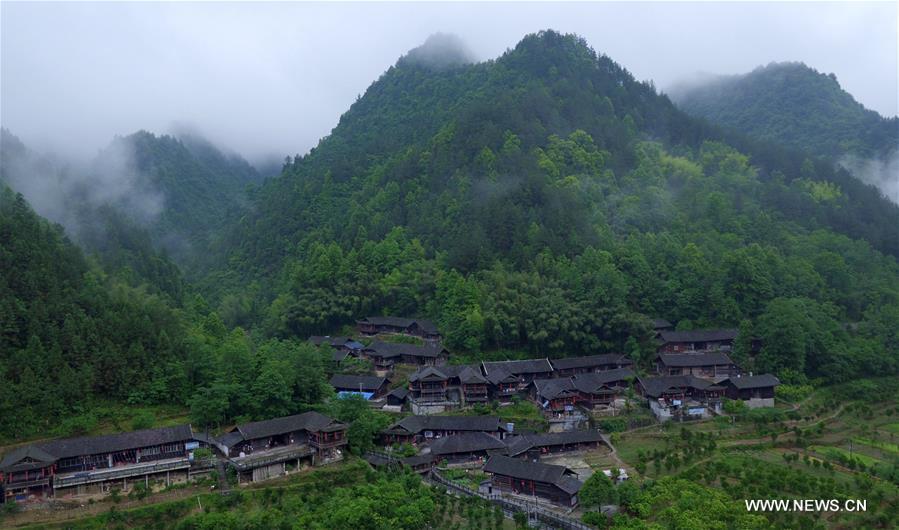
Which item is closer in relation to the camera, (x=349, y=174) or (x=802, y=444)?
(x=802, y=444)

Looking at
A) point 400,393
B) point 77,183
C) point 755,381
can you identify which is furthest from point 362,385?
point 77,183

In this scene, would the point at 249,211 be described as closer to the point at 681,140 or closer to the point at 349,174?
the point at 349,174

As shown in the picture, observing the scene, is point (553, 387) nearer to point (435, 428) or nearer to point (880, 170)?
point (435, 428)

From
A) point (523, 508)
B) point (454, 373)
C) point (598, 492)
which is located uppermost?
point (454, 373)

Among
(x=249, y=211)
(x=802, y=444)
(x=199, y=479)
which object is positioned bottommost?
(x=802, y=444)

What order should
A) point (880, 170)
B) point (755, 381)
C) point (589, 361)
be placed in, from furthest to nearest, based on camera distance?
point (880, 170) < point (589, 361) < point (755, 381)

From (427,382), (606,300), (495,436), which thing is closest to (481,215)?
(606,300)

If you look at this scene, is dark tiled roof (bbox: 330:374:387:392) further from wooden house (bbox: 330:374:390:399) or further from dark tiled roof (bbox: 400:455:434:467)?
dark tiled roof (bbox: 400:455:434:467)
